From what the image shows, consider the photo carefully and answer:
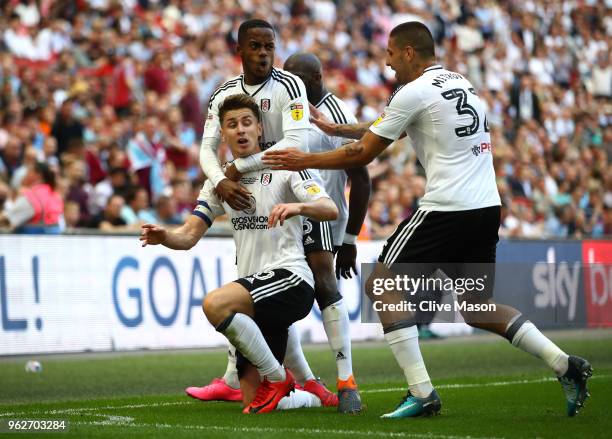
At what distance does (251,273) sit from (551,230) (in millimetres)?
15217

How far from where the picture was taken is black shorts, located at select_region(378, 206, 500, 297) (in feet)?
23.8

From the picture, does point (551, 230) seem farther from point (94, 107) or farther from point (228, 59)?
point (94, 107)

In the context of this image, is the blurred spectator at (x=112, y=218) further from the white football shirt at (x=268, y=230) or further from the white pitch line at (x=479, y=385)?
the white football shirt at (x=268, y=230)

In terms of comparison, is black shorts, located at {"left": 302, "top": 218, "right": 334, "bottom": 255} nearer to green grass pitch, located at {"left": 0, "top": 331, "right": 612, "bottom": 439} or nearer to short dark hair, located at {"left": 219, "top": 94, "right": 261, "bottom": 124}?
short dark hair, located at {"left": 219, "top": 94, "right": 261, "bottom": 124}

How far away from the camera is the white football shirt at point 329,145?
886 centimetres

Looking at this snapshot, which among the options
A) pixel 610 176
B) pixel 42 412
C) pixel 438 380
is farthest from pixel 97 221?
pixel 610 176

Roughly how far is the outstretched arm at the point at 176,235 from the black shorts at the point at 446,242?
1396 millimetres

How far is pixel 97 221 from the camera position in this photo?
1493 centimetres

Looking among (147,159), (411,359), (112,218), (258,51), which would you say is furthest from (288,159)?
(147,159)

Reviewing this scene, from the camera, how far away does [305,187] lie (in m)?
7.65

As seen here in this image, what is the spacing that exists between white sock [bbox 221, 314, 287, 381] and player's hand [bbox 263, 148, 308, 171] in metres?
1.01

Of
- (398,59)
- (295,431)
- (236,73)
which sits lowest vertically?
(295,431)

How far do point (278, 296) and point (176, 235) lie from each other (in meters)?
0.84

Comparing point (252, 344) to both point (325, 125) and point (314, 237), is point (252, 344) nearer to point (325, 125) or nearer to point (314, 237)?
point (314, 237)
